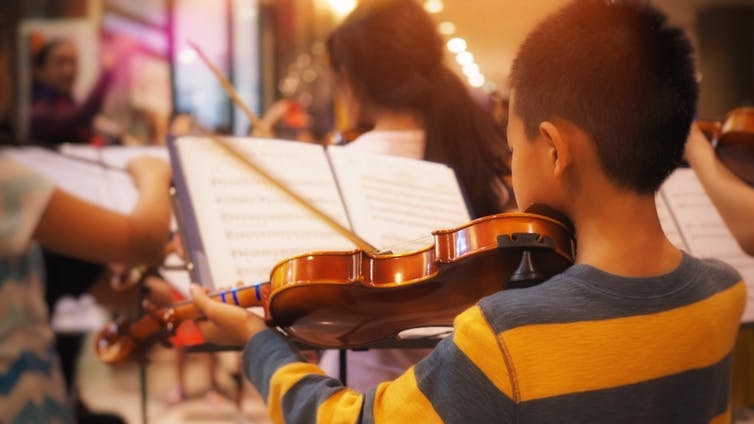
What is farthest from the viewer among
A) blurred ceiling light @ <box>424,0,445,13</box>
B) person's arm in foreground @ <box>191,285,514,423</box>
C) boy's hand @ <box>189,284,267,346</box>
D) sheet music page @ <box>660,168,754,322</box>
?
blurred ceiling light @ <box>424,0,445,13</box>

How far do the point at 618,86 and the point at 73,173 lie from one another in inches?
44.3

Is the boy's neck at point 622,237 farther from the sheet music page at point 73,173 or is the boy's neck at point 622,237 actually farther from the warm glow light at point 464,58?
the warm glow light at point 464,58

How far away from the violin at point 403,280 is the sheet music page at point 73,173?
0.36m

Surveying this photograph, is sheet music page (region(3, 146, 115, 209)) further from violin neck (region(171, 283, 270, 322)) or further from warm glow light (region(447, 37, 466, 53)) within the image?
warm glow light (region(447, 37, 466, 53))

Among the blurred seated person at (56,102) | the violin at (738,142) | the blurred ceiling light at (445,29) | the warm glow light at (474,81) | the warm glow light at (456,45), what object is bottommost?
the blurred seated person at (56,102)

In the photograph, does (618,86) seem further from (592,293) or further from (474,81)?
(474,81)

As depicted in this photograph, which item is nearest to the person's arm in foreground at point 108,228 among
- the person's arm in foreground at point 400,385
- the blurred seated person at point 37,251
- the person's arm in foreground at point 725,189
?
the blurred seated person at point 37,251

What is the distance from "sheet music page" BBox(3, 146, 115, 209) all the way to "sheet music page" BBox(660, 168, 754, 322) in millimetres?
1075

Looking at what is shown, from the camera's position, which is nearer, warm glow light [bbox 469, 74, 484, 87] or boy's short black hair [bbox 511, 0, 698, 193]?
boy's short black hair [bbox 511, 0, 698, 193]

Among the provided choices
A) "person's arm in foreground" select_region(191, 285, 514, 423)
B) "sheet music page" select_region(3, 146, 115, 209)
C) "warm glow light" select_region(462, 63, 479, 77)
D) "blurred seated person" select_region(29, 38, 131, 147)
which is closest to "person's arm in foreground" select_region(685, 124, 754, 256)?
"warm glow light" select_region(462, 63, 479, 77)

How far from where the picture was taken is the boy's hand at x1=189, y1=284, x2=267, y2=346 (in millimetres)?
1007

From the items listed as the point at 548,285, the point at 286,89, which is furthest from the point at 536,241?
the point at 286,89

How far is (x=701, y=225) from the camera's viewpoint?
1586 millimetres

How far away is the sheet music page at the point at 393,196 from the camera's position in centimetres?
129
